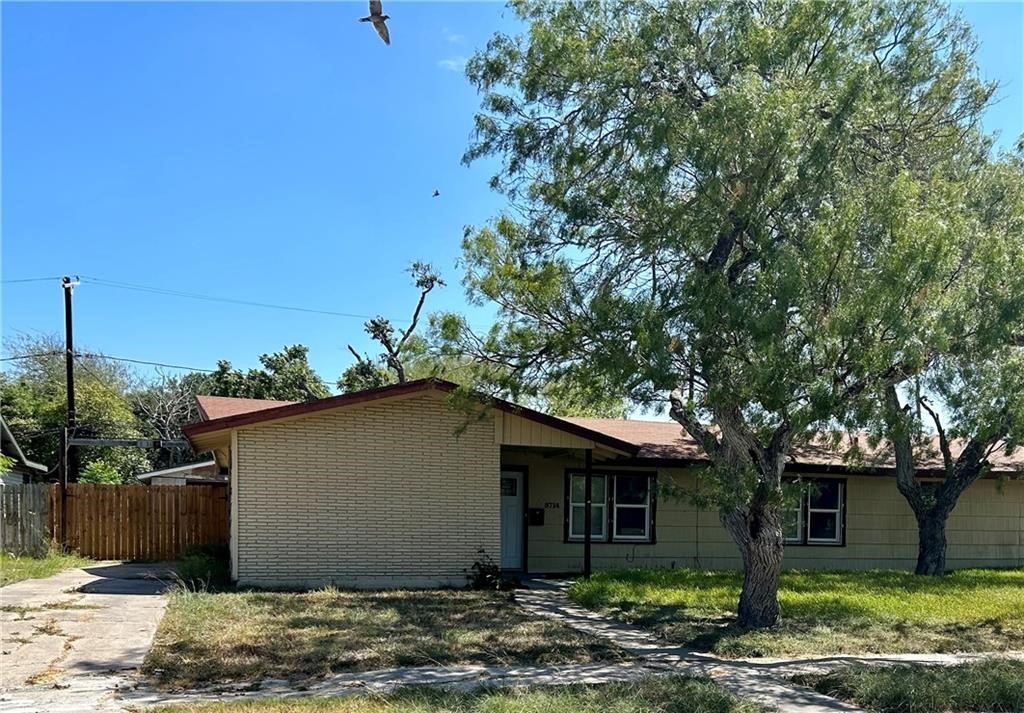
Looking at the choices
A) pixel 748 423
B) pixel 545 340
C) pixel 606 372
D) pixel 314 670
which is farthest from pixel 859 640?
pixel 314 670

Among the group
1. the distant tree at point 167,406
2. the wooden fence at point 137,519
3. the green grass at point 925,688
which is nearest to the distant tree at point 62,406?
the distant tree at point 167,406

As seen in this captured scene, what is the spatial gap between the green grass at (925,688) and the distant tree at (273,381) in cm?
3155

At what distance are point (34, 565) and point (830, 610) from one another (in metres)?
13.4

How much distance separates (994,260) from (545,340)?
508cm

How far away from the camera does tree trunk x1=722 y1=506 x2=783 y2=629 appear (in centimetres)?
1059

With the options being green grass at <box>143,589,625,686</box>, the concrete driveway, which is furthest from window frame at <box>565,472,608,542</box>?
the concrete driveway

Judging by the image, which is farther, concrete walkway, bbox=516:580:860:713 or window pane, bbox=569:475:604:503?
window pane, bbox=569:475:604:503

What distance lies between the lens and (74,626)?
987 cm

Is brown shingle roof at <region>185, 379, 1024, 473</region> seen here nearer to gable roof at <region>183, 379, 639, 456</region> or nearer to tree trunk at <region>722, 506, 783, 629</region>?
gable roof at <region>183, 379, 639, 456</region>

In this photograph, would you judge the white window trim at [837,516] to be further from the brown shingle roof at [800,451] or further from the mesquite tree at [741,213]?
the mesquite tree at [741,213]

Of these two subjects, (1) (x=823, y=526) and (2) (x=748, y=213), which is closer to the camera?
(2) (x=748, y=213)

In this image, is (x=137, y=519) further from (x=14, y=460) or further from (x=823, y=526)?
(x=823, y=526)

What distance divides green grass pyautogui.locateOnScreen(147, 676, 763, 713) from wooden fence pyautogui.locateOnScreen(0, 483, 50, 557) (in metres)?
12.1

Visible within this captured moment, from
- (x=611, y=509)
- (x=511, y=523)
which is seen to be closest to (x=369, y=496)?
(x=511, y=523)
